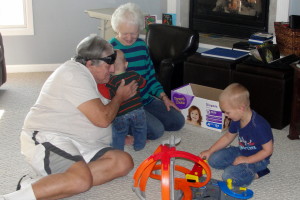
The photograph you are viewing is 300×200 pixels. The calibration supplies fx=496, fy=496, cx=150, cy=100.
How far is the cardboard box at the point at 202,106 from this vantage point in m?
3.34

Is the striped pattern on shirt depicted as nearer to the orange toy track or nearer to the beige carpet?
the beige carpet

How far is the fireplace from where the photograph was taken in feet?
14.3

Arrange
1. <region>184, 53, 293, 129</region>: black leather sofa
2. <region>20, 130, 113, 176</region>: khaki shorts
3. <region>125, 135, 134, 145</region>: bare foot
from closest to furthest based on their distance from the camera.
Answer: <region>20, 130, 113, 176</region>: khaki shorts
<region>125, 135, 134, 145</region>: bare foot
<region>184, 53, 293, 129</region>: black leather sofa

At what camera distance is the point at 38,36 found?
486cm

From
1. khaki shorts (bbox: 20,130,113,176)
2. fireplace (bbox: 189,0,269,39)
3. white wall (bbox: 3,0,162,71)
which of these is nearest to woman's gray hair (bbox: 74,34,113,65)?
khaki shorts (bbox: 20,130,113,176)

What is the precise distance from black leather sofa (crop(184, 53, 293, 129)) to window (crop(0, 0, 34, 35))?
192 centimetres

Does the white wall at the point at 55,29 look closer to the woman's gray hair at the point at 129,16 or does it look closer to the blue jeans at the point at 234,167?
the woman's gray hair at the point at 129,16

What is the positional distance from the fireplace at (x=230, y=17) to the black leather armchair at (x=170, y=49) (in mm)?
874

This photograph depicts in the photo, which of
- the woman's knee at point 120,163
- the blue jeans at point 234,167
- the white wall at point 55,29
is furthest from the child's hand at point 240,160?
the white wall at point 55,29

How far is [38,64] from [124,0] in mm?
1065

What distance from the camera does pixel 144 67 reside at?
128 inches

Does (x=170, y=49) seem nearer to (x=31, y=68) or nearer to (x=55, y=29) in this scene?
(x=55, y=29)

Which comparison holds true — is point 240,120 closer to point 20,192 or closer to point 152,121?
point 152,121

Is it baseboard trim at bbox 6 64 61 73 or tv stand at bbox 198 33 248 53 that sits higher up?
tv stand at bbox 198 33 248 53
